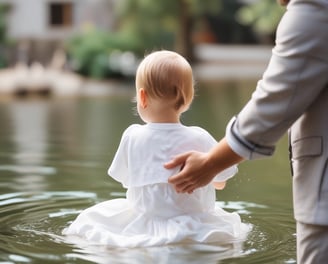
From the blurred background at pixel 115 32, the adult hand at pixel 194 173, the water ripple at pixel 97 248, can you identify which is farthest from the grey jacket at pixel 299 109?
the blurred background at pixel 115 32

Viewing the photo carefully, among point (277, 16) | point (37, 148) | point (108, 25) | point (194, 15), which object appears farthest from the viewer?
point (108, 25)

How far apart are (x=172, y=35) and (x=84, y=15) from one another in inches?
187

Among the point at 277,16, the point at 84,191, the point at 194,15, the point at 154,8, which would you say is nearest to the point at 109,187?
the point at 84,191

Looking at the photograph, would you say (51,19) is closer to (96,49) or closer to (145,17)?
(145,17)

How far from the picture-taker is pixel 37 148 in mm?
10078

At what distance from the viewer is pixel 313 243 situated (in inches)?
125

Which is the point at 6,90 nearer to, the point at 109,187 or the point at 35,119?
the point at 35,119

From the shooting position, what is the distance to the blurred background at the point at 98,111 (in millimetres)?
4691

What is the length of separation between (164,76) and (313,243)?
1424 millimetres

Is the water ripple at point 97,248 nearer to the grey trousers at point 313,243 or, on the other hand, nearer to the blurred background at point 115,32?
the grey trousers at point 313,243

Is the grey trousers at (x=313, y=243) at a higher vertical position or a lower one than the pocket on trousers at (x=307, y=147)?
lower

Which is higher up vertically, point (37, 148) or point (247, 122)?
point (247, 122)

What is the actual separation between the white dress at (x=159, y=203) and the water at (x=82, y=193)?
8 centimetres

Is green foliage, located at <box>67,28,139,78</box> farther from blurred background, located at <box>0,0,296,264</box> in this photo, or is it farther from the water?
the water
